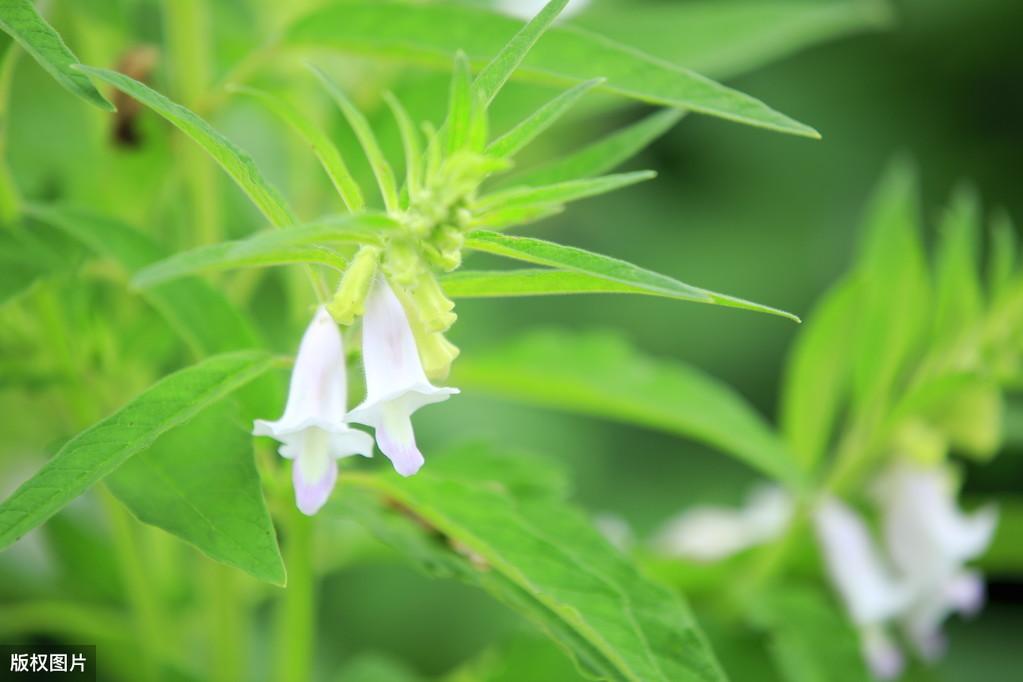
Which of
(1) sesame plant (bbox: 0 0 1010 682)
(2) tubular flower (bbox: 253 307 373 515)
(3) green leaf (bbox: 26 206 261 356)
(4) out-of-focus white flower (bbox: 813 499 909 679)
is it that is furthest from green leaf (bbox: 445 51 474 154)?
(4) out-of-focus white flower (bbox: 813 499 909 679)

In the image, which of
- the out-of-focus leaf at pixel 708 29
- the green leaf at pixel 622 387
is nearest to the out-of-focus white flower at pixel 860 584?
the green leaf at pixel 622 387

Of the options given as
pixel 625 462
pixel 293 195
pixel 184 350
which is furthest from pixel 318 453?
pixel 625 462

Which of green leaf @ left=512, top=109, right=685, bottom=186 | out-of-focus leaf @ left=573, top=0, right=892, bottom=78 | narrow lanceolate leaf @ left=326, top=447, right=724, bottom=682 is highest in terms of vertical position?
out-of-focus leaf @ left=573, top=0, right=892, bottom=78

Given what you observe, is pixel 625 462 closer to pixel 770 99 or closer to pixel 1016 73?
pixel 770 99

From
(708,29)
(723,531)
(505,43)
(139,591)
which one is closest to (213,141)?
(505,43)

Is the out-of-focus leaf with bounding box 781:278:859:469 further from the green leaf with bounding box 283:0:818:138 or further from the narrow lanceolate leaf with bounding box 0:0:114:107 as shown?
the narrow lanceolate leaf with bounding box 0:0:114:107

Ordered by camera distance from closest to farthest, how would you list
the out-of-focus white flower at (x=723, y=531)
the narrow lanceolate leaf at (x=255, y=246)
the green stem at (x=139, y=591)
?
the narrow lanceolate leaf at (x=255, y=246) < the green stem at (x=139, y=591) < the out-of-focus white flower at (x=723, y=531)

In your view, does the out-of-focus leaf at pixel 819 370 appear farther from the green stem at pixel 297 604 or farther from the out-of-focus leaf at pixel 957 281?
the green stem at pixel 297 604
